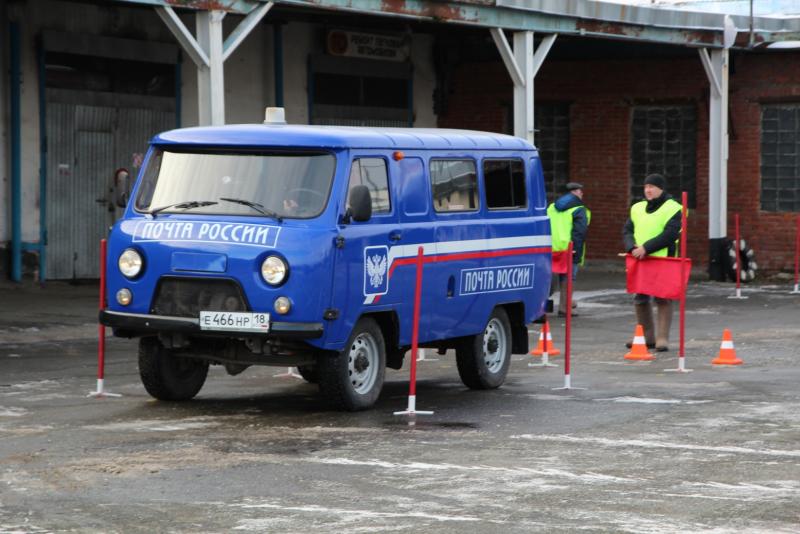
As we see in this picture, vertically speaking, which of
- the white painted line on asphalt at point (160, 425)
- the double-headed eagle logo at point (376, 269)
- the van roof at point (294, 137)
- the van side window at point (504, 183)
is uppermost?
the van roof at point (294, 137)

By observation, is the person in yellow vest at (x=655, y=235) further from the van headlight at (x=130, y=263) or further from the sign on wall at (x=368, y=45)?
the sign on wall at (x=368, y=45)

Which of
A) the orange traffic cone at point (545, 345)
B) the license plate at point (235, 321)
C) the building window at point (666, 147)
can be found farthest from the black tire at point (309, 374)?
the building window at point (666, 147)

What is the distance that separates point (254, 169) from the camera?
1203cm

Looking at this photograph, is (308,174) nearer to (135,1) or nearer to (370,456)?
(370,456)

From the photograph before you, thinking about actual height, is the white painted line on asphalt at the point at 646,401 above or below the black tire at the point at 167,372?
below

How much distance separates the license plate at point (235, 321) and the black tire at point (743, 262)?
1820 centimetres

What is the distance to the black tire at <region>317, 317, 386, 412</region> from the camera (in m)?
11.9

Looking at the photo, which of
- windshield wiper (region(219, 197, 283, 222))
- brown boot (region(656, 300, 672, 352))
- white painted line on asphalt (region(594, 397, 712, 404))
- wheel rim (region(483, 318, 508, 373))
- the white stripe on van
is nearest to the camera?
windshield wiper (region(219, 197, 283, 222))

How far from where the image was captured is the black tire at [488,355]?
1372 cm

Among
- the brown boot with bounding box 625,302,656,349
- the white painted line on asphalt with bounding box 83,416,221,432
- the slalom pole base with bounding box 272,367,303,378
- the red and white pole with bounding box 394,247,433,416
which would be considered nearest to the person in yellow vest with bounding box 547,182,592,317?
the brown boot with bounding box 625,302,656,349

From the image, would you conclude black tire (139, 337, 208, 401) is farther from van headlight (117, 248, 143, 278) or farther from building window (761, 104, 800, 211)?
building window (761, 104, 800, 211)

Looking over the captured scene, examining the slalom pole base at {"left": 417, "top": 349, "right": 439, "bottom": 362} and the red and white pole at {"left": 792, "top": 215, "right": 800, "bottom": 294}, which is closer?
the slalom pole base at {"left": 417, "top": 349, "right": 439, "bottom": 362}

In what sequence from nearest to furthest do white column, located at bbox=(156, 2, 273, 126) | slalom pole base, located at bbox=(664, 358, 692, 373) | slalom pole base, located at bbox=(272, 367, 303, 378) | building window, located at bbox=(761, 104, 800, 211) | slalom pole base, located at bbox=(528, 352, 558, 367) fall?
1. slalom pole base, located at bbox=(272, 367, 303, 378)
2. slalom pole base, located at bbox=(664, 358, 692, 373)
3. slalom pole base, located at bbox=(528, 352, 558, 367)
4. white column, located at bbox=(156, 2, 273, 126)
5. building window, located at bbox=(761, 104, 800, 211)

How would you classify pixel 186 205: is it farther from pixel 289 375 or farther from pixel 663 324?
pixel 663 324
